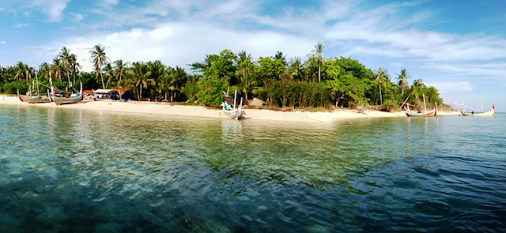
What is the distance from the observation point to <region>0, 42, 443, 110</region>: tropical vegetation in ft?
172

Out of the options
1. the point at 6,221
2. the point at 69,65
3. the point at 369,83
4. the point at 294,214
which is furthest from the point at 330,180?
the point at 69,65

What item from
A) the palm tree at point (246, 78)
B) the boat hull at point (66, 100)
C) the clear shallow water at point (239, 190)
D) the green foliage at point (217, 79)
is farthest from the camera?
the boat hull at point (66, 100)

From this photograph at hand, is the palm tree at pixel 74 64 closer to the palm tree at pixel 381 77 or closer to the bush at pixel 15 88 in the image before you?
the bush at pixel 15 88

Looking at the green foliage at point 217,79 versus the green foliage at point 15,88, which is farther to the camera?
the green foliage at point 15,88

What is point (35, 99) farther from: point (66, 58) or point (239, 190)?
point (239, 190)

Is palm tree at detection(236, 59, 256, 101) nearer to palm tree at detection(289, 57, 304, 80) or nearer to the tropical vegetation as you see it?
the tropical vegetation

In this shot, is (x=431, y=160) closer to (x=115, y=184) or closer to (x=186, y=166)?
(x=186, y=166)

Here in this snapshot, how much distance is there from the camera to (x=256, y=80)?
5584cm

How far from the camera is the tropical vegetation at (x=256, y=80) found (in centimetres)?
5228

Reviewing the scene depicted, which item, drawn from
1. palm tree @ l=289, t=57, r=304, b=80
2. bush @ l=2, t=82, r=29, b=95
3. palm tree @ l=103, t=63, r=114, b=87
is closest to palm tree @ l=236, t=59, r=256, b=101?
palm tree @ l=289, t=57, r=304, b=80

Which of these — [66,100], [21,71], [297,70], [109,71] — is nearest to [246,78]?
[297,70]

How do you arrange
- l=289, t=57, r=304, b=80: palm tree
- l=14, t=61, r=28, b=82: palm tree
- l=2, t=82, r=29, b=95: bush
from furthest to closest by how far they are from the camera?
l=14, t=61, r=28, b=82: palm tree
l=2, t=82, r=29, b=95: bush
l=289, t=57, r=304, b=80: palm tree

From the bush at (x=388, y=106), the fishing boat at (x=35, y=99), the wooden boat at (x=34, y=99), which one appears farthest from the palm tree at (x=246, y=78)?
the wooden boat at (x=34, y=99)

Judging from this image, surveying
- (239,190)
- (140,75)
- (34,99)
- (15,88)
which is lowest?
(239,190)
